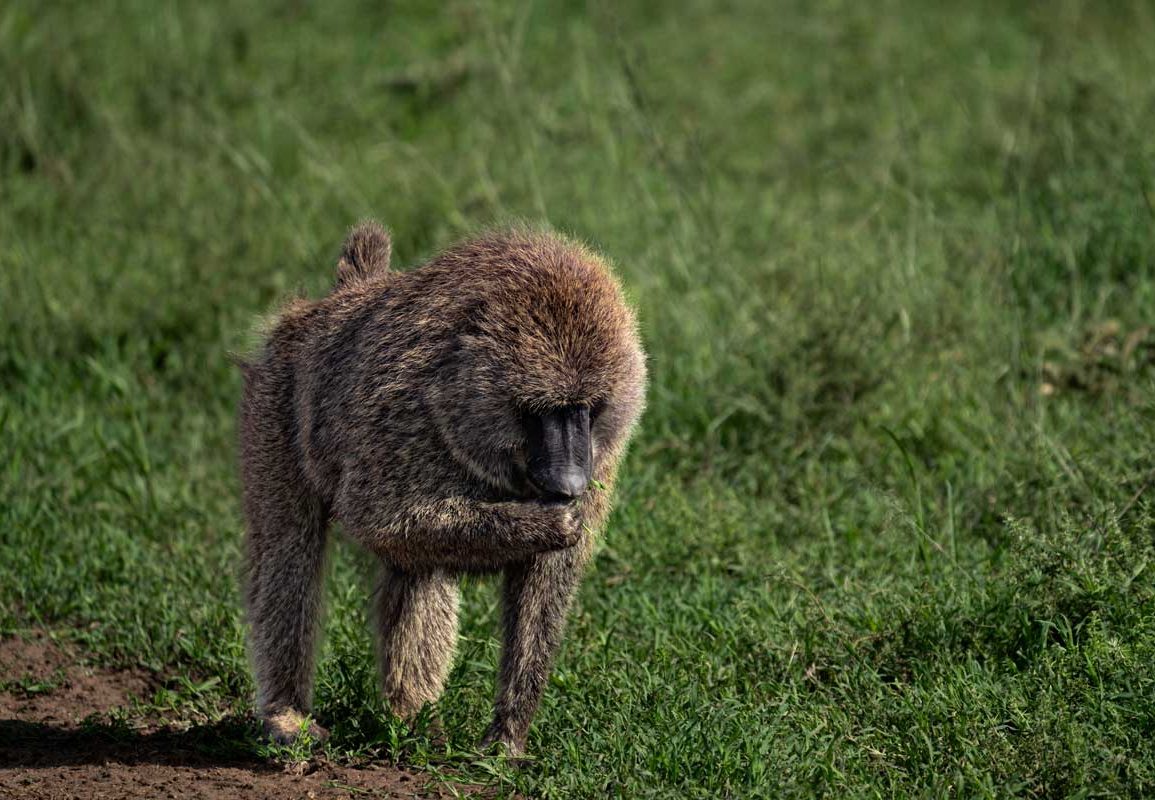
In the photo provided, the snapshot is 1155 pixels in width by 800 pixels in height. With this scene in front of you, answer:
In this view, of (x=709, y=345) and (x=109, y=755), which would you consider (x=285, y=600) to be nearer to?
(x=109, y=755)

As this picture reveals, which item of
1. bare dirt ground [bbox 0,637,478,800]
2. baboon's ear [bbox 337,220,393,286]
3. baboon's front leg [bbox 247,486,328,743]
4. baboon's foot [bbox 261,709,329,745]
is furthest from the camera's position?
baboon's ear [bbox 337,220,393,286]

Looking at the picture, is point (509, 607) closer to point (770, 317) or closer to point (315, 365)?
point (315, 365)

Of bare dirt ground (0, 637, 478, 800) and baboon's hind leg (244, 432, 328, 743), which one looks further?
baboon's hind leg (244, 432, 328, 743)

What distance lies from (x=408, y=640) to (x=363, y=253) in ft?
4.36

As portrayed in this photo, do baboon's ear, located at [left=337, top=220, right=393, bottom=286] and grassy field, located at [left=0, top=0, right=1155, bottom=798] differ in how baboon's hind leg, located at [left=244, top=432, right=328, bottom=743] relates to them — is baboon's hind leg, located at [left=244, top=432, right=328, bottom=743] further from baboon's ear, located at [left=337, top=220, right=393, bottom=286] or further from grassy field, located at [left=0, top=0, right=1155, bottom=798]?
baboon's ear, located at [left=337, top=220, right=393, bottom=286]

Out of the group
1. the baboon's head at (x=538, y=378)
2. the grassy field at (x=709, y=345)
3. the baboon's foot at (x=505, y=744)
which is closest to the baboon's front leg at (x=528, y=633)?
the baboon's foot at (x=505, y=744)

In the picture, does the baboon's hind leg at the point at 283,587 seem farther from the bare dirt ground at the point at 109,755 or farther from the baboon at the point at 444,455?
the bare dirt ground at the point at 109,755

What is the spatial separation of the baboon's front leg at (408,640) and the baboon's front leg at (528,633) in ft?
1.05

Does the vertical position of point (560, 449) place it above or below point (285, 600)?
above

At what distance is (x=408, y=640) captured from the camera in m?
4.66

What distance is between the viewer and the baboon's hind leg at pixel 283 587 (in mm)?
4578

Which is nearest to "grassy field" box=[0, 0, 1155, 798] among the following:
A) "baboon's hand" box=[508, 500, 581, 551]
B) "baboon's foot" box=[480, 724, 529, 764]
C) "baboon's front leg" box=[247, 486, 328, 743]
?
"baboon's foot" box=[480, 724, 529, 764]

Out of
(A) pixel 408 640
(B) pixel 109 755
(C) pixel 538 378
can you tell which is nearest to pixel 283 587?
(A) pixel 408 640

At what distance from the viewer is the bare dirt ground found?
425 centimetres
